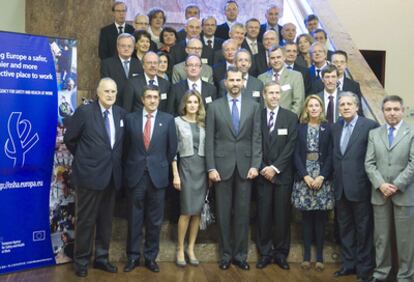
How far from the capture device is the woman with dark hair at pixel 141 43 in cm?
611

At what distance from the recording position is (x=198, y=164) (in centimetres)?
527

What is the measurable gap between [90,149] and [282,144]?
171 centimetres

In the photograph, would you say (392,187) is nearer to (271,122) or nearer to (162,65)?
(271,122)

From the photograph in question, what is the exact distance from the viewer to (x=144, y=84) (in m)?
5.56

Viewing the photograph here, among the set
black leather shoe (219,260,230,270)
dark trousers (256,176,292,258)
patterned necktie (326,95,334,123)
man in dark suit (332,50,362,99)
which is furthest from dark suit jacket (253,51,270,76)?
black leather shoe (219,260,230,270)

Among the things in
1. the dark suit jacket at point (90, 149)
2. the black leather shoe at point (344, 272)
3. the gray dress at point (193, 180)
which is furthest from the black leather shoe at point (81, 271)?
the black leather shoe at point (344, 272)

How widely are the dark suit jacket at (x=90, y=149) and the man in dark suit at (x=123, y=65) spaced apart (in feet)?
3.13

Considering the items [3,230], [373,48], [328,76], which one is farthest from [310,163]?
[373,48]

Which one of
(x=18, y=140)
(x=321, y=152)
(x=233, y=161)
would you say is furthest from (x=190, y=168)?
(x=18, y=140)

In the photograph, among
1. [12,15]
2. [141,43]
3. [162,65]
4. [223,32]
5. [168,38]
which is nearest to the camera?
[162,65]

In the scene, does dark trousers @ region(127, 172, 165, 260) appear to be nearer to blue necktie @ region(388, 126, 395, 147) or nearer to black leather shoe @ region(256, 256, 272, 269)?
black leather shoe @ region(256, 256, 272, 269)

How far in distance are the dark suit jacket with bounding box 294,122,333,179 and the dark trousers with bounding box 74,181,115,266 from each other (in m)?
1.66

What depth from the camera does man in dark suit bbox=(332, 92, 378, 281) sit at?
5.03 meters

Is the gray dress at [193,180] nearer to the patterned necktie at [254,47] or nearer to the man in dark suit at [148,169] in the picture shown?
the man in dark suit at [148,169]
